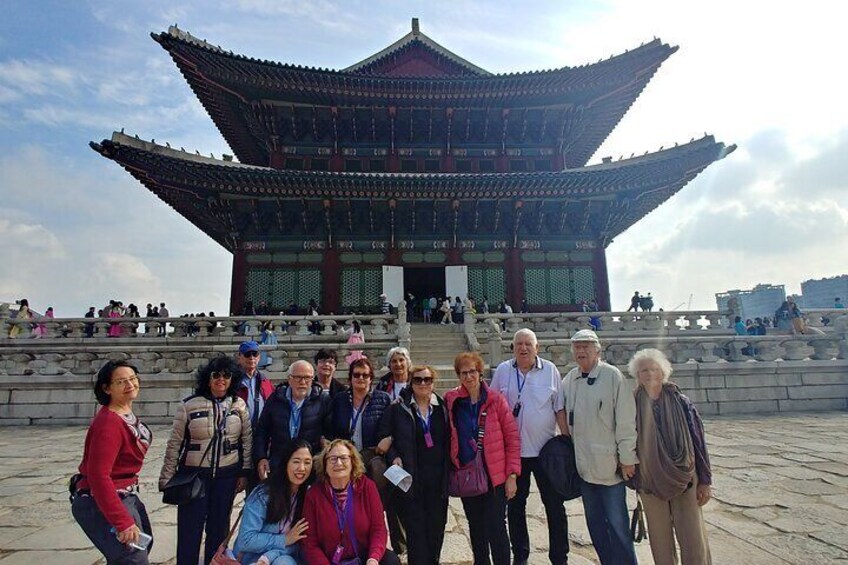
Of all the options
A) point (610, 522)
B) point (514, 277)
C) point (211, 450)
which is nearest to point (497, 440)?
point (610, 522)

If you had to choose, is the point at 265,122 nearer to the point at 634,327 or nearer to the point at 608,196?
the point at 608,196

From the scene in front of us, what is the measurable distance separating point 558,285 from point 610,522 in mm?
15972

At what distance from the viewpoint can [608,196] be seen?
1780 centimetres

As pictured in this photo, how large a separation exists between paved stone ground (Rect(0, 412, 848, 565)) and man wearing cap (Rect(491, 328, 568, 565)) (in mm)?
377

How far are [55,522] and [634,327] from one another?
14.6 metres

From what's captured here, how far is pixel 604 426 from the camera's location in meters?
3.34

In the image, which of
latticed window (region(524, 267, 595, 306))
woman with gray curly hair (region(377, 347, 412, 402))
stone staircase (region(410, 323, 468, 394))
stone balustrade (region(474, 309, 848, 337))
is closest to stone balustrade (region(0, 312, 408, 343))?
stone staircase (region(410, 323, 468, 394))

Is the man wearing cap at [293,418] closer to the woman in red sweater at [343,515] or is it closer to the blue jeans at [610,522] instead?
the woman in red sweater at [343,515]

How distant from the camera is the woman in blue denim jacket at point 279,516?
2.95 meters

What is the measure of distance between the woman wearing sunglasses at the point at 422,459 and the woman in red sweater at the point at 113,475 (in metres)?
1.71

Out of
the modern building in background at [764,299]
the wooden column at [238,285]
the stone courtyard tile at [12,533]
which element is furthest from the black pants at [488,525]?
the modern building in background at [764,299]

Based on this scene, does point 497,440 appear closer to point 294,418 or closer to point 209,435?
point 294,418

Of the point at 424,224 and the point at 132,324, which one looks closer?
the point at 132,324

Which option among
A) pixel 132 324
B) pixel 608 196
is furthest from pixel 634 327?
pixel 132 324
